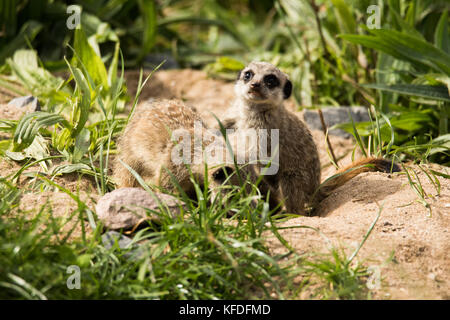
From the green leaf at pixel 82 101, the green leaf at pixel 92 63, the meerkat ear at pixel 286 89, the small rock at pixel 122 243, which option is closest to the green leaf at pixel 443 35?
the meerkat ear at pixel 286 89

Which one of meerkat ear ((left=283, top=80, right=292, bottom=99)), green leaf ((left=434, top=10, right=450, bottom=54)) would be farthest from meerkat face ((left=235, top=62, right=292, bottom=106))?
green leaf ((left=434, top=10, right=450, bottom=54))

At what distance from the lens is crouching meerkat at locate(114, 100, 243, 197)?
2.84 metres

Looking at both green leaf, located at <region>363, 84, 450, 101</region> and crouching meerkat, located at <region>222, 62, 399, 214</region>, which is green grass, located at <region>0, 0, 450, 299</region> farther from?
crouching meerkat, located at <region>222, 62, 399, 214</region>

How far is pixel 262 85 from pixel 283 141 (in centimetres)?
35

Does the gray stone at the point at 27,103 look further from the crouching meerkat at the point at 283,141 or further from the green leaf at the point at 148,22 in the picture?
the green leaf at the point at 148,22

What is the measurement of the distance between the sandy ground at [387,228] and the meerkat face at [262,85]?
26.9 inches

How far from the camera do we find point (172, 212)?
7.97ft

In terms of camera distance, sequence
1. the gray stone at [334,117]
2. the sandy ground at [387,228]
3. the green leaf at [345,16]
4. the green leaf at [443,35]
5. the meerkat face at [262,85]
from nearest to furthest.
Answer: the sandy ground at [387,228] < the meerkat face at [262,85] < the green leaf at [443,35] < the gray stone at [334,117] < the green leaf at [345,16]

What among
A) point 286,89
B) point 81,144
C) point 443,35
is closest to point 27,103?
point 81,144

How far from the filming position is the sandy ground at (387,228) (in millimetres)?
2223

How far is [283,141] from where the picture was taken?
3168 mm

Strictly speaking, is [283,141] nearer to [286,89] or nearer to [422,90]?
[286,89]

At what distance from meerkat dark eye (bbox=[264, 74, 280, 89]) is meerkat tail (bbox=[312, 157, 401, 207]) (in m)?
0.66

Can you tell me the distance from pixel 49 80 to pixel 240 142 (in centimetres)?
189
